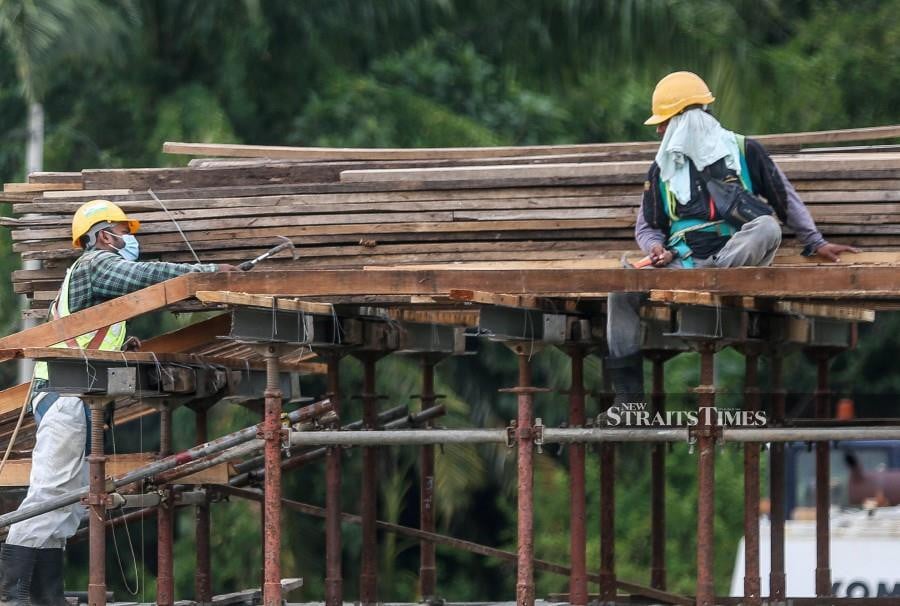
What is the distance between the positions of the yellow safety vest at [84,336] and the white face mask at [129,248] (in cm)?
31

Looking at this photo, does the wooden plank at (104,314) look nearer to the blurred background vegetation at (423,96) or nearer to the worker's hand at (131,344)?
the worker's hand at (131,344)

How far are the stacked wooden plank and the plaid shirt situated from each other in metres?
0.75

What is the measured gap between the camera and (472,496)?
2862 centimetres

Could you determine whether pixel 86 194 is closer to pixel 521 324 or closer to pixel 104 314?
pixel 104 314

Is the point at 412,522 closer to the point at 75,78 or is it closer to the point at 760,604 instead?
the point at 75,78

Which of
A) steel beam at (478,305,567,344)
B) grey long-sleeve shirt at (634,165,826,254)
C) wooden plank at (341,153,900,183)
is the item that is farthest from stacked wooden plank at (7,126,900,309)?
steel beam at (478,305,567,344)

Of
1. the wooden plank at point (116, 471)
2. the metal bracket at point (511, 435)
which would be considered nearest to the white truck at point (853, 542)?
the wooden plank at point (116, 471)

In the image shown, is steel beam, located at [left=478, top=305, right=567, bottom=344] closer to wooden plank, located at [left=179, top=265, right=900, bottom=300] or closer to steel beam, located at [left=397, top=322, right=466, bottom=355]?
wooden plank, located at [left=179, top=265, right=900, bottom=300]

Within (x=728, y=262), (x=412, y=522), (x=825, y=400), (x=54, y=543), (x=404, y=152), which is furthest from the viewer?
(x=412, y=522)

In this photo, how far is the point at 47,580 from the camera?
13359mm

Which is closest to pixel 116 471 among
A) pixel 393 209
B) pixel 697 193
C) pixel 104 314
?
pixel 104 314

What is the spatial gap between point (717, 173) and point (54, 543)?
502 cm

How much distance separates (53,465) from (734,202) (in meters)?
4.72

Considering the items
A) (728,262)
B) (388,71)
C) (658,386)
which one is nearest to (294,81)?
(388,71)
